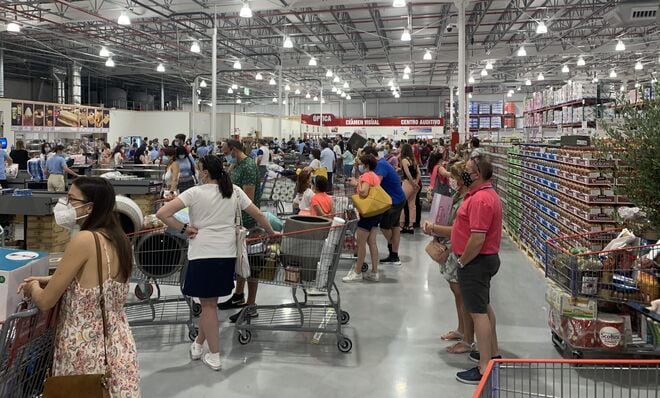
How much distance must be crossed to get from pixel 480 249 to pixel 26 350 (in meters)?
2.67

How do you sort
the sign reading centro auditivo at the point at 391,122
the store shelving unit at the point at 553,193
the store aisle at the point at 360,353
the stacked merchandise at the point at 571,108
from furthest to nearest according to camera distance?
the sign reading centro auditivo at the point at 391,122
the stacked merchandise at the point at 571,108
the store shelving unit at the point at 553,193
the store aisle at the point at 360,353

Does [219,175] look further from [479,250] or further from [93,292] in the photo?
[479,250]

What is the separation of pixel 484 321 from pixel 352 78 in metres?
31.3

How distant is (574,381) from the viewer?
12.8ft

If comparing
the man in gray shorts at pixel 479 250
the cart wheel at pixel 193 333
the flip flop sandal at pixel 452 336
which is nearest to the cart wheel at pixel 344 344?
the flip flop sandal at pixel 452 336

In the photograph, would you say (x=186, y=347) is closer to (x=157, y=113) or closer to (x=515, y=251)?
(x=515, y=251)

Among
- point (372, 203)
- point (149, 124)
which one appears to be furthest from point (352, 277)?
point (149, 124)

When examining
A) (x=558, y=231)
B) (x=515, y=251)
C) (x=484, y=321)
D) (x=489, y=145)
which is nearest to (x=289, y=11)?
(x=489, y=145)

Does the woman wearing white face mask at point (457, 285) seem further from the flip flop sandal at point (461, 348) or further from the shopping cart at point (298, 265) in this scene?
the shopping cart at point (298, 265)

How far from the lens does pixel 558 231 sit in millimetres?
6887

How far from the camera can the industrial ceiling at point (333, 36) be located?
15617 millimetres

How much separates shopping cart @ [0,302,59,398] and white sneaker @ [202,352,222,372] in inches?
65.5

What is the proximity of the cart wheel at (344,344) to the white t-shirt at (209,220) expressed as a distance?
3.98 ft

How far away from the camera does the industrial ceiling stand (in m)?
15.6
